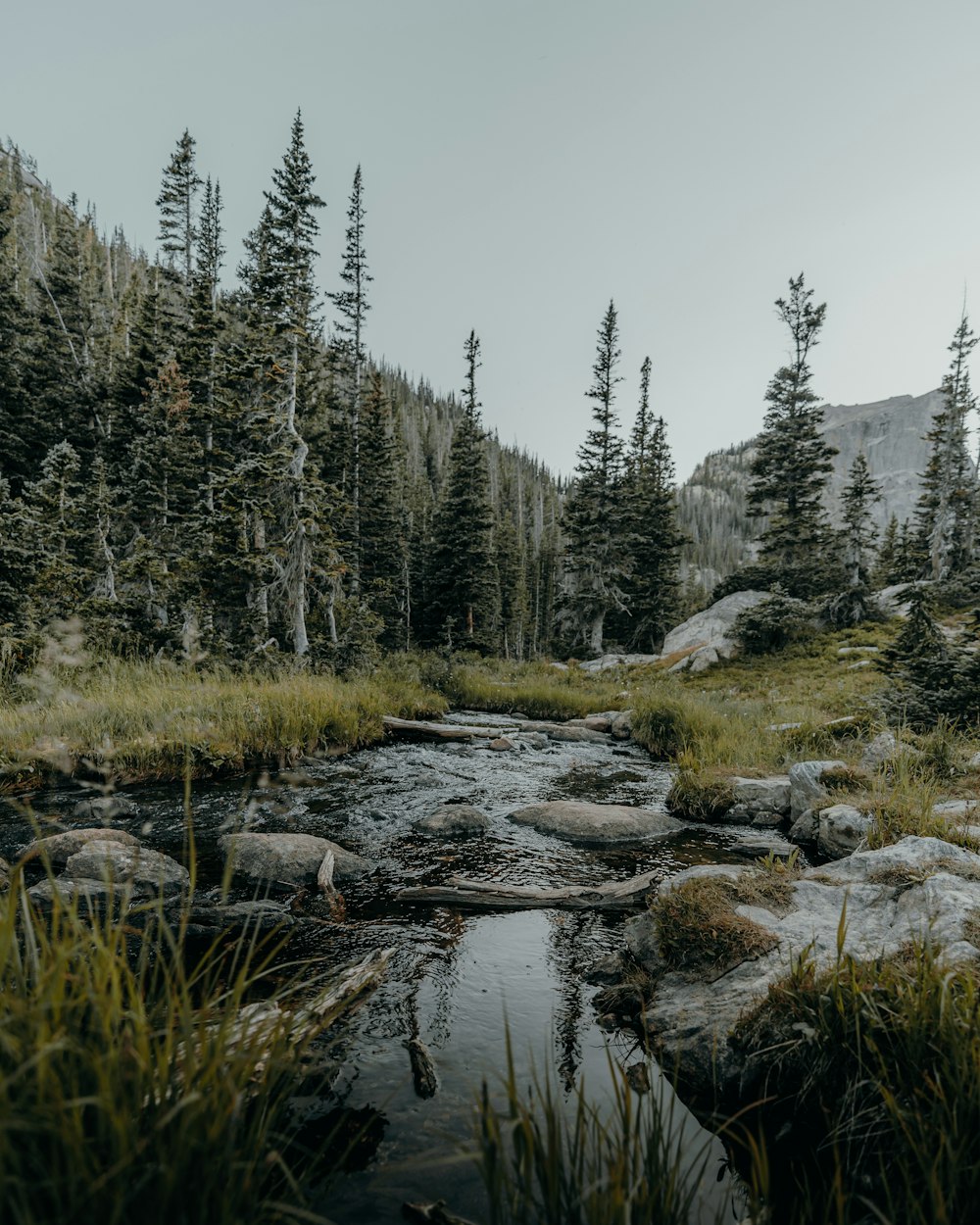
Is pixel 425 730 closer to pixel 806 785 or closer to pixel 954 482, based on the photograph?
pixel 806 785

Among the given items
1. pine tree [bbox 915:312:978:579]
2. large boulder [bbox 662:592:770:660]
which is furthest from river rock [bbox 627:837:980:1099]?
pine tree [bbox 915:312:978:579]

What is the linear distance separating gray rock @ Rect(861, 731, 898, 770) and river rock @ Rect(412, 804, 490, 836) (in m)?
4.93

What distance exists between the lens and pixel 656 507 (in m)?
40.8

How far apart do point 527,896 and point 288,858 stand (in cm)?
230

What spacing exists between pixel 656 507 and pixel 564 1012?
131 feet

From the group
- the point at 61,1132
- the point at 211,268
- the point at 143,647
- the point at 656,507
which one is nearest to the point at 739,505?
the point at 656,507

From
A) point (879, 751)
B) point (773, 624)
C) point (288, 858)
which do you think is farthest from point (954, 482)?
point (288, 858)

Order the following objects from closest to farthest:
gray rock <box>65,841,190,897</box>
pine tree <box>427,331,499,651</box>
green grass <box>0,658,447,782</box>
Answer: gray rock <box>65,841,190,897</box> → green grass <box>0,658,447,782</box> → pine tree <box>427,331,499,651</box>

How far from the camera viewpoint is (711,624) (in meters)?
28.7

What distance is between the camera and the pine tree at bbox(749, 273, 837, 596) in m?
27.5

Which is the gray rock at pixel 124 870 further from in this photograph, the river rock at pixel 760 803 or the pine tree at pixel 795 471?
the pine tree at pixel 795 471

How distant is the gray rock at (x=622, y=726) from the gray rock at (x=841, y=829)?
27.9 feet

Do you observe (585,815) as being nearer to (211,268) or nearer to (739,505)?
(211,268)

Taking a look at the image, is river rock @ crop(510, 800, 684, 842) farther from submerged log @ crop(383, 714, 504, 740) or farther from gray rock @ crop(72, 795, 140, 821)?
submerged log @ crop(383, 714, 504, 740)
